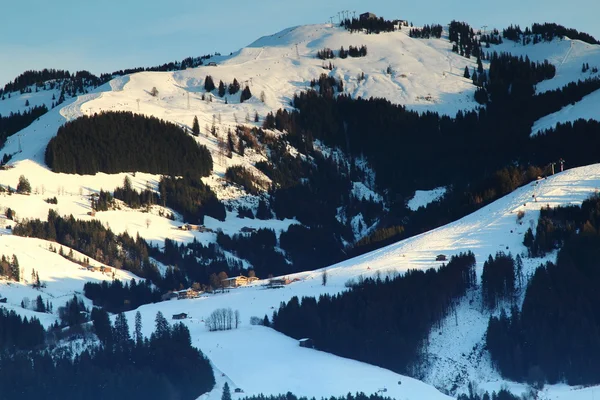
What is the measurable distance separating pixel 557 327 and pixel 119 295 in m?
56.8

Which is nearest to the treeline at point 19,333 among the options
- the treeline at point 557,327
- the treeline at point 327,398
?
the treeline at point 327,398

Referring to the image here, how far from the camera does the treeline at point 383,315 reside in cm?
13912

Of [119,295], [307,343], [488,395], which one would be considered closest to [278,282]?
[119,295]

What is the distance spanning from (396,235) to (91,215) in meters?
41.9

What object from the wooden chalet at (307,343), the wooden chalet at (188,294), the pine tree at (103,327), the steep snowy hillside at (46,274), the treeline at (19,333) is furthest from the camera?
the wooden chalet at (188,294)

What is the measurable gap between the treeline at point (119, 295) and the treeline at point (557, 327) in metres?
47.8

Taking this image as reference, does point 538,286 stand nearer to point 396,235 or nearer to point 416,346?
point 416,346

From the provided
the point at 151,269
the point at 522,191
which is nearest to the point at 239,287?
the point at 151,269

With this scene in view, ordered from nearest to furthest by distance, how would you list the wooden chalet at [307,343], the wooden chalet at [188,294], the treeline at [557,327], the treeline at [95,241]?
the treeline at [557,327] < the wooden chalet at [307,343] < the wooden chalet at [188,294] < the treeline at [95,241]

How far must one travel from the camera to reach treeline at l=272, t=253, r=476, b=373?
139125mm

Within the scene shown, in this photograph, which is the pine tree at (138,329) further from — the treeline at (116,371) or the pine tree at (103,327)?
the pine tree at (103,327)

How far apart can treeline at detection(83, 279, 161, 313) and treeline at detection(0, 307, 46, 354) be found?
63.5 ft

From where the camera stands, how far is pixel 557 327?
138 m

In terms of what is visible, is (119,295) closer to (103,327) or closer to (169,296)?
(169,296)
